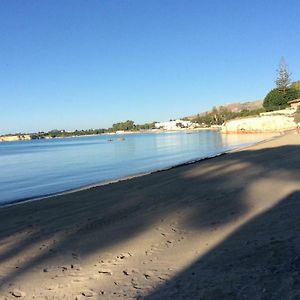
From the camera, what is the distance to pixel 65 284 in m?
4.98

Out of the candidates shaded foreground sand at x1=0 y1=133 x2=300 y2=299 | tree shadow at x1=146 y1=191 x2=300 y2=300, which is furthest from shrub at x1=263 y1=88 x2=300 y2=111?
tree shadow at x1=146 y1=191 x2=300 y2=300

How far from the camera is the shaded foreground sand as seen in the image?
454 centimetres

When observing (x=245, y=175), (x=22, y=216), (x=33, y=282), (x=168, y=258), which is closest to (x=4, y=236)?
(x=22, y=216)

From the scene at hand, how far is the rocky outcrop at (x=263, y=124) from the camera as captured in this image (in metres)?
78.9

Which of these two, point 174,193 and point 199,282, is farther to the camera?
point 174,193

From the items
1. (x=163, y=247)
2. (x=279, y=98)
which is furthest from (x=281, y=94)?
(x=163, y=247)

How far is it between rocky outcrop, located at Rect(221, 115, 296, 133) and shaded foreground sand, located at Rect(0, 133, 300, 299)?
229 feet

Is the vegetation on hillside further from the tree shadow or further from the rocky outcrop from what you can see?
the tree shadow

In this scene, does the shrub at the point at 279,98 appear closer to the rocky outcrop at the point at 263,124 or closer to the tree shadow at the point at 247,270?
the rocky outcrop at the point at 263,124

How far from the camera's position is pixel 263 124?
279 ft

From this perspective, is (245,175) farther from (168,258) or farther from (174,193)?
(168,258)

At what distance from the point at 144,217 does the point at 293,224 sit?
10.3ft

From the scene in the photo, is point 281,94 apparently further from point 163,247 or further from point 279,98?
point 163,247

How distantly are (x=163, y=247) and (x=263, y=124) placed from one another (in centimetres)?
8260
